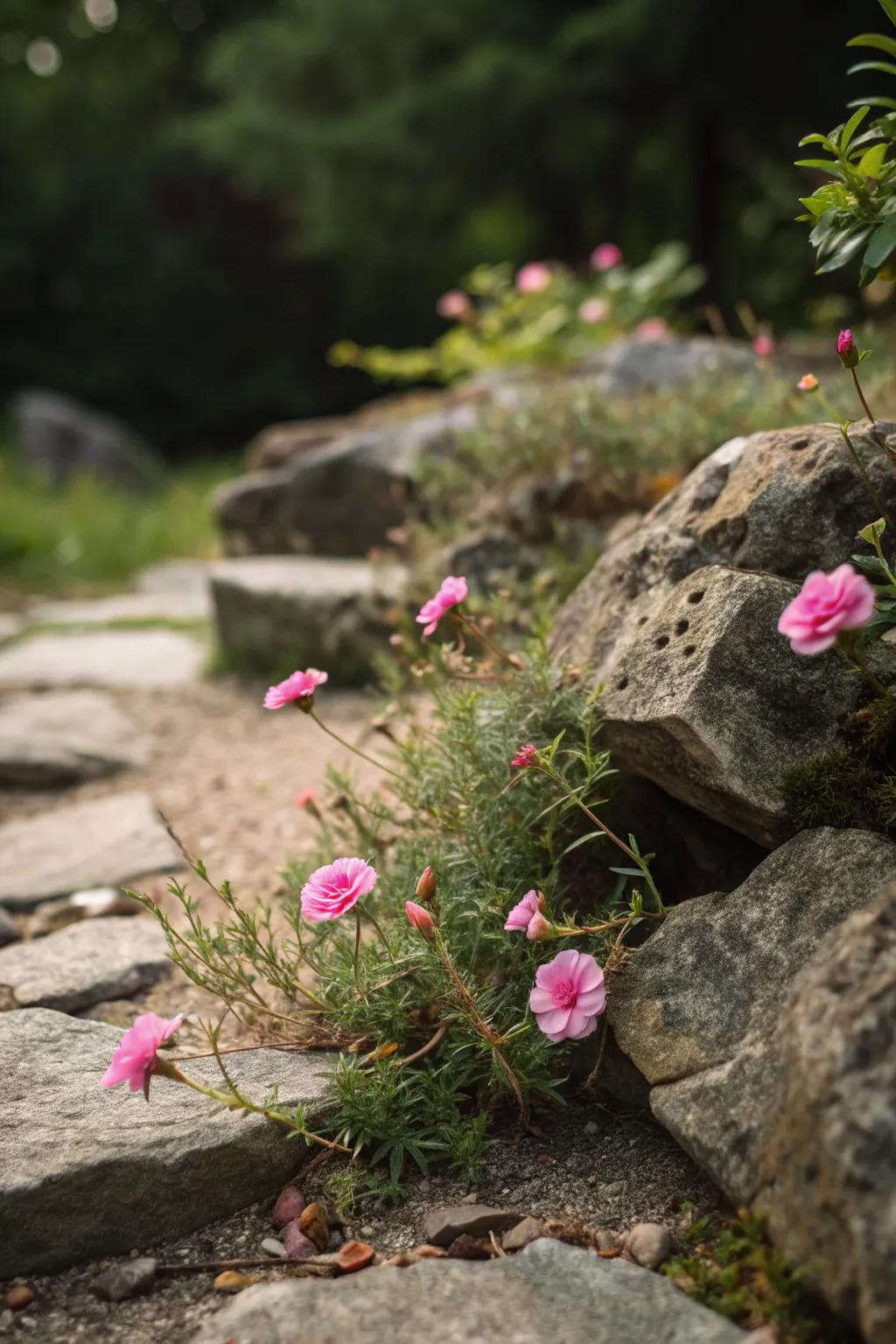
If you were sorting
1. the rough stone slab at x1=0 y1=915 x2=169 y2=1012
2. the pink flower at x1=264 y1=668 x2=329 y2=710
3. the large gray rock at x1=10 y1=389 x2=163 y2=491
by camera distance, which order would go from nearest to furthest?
1. the pink flower at x1=264 y1=668 x2=329 y2=710
2. the rough stone slab at x1=0 y1=915 x2=169 y2=1012
3. the large gray rock at x1=10 y1=389 x2=163 y2=491

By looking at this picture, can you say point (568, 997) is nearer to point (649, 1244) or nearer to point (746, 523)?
point (649, 1244)

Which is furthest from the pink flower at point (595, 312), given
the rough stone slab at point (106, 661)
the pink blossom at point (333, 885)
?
the pink blossom at point (333, 885)

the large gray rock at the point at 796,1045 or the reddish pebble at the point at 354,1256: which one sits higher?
the large gray rock at the point at 796,1045

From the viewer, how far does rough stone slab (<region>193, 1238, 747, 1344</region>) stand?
4.30 feet

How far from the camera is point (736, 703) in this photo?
177 cm

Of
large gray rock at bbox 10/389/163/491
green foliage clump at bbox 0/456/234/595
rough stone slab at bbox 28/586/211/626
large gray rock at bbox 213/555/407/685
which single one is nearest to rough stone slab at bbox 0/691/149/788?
large gray rock at bbox 213/555/407/685

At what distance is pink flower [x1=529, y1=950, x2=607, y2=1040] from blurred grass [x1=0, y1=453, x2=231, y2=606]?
539cm

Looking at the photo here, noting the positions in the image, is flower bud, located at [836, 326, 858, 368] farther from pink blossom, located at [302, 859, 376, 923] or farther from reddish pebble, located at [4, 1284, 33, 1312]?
reddish pebble, located at [4, 1284, 33, 1312]

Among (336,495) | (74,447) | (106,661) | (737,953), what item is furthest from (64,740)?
(74,447)

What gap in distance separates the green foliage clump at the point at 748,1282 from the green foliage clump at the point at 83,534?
5.17 metres

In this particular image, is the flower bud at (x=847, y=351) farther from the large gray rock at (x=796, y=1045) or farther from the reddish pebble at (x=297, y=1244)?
the reddish pebble at (x=297, y=1244)

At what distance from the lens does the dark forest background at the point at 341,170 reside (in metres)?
6.74

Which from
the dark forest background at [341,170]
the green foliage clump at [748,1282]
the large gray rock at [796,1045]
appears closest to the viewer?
the large gray rock at [796,1045]

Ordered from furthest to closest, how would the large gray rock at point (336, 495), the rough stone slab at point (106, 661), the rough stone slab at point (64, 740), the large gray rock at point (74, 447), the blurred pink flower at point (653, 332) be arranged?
the large gray rock at point (74, 447)
the blurred pink flower at point (653, 332)
the large gray rock at point (336, 495)
the rough stone slab at point (106, 661)
the rough stone slab at point (64, 740)
